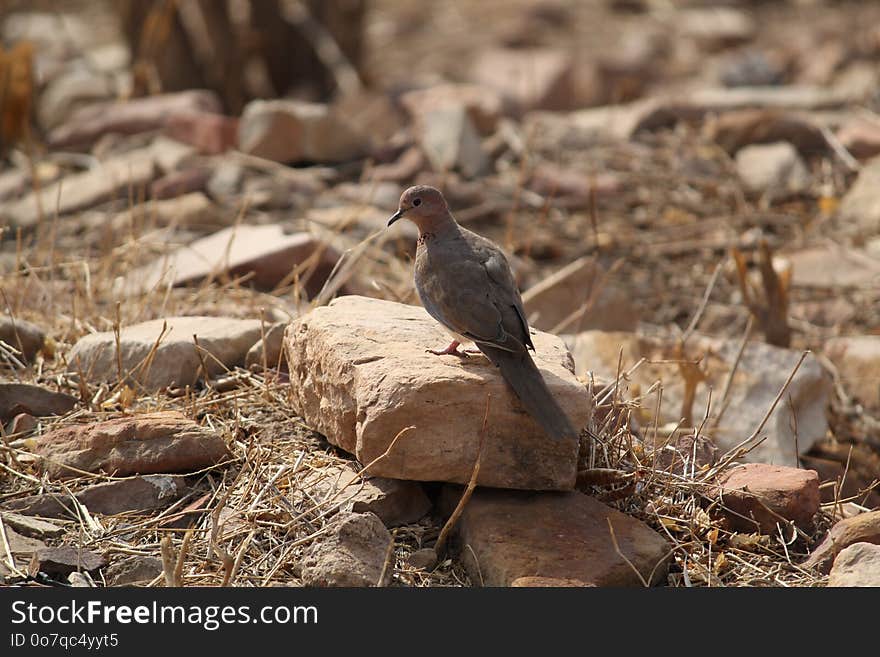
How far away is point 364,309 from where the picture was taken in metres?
3.58

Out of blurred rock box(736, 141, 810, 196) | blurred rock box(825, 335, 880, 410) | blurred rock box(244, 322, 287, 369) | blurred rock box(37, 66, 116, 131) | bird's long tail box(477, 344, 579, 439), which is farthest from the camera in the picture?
blurred rock box(37, 66, 116, 131)

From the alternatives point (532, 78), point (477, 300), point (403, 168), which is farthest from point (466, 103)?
point (477, 300)

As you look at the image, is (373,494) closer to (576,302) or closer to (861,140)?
(576,302)

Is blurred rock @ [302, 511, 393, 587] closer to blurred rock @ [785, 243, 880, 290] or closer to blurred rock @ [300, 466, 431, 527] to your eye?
blurred rock @ [300, 466, 431, 527]

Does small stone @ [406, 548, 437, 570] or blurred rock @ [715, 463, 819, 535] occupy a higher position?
small stone @ [406, 548, 437, 570]

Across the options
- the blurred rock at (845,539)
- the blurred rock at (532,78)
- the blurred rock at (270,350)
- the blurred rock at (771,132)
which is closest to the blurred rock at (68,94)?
the blurred rock at (532,78)

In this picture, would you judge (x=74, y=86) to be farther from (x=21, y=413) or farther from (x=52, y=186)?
(x=21, y=413)

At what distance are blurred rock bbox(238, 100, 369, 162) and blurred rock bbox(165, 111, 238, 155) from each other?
100 mm

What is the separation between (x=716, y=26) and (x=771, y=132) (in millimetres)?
4341

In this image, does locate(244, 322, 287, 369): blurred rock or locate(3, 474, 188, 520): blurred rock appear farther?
locate(244, 322, 287, 369): blurred rock

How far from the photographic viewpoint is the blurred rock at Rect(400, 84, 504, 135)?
7.74 m

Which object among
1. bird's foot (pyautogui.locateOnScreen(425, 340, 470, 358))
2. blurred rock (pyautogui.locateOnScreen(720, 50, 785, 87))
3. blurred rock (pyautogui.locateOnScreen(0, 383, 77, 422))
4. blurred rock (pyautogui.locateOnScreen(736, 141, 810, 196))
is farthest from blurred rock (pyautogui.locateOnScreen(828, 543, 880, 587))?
blurred rock (pyautogui.locateOnScreen(720, 50, 785, 87))

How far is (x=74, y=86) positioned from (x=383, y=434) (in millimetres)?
6761

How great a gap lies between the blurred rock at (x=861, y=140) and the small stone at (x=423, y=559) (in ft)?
17.6
